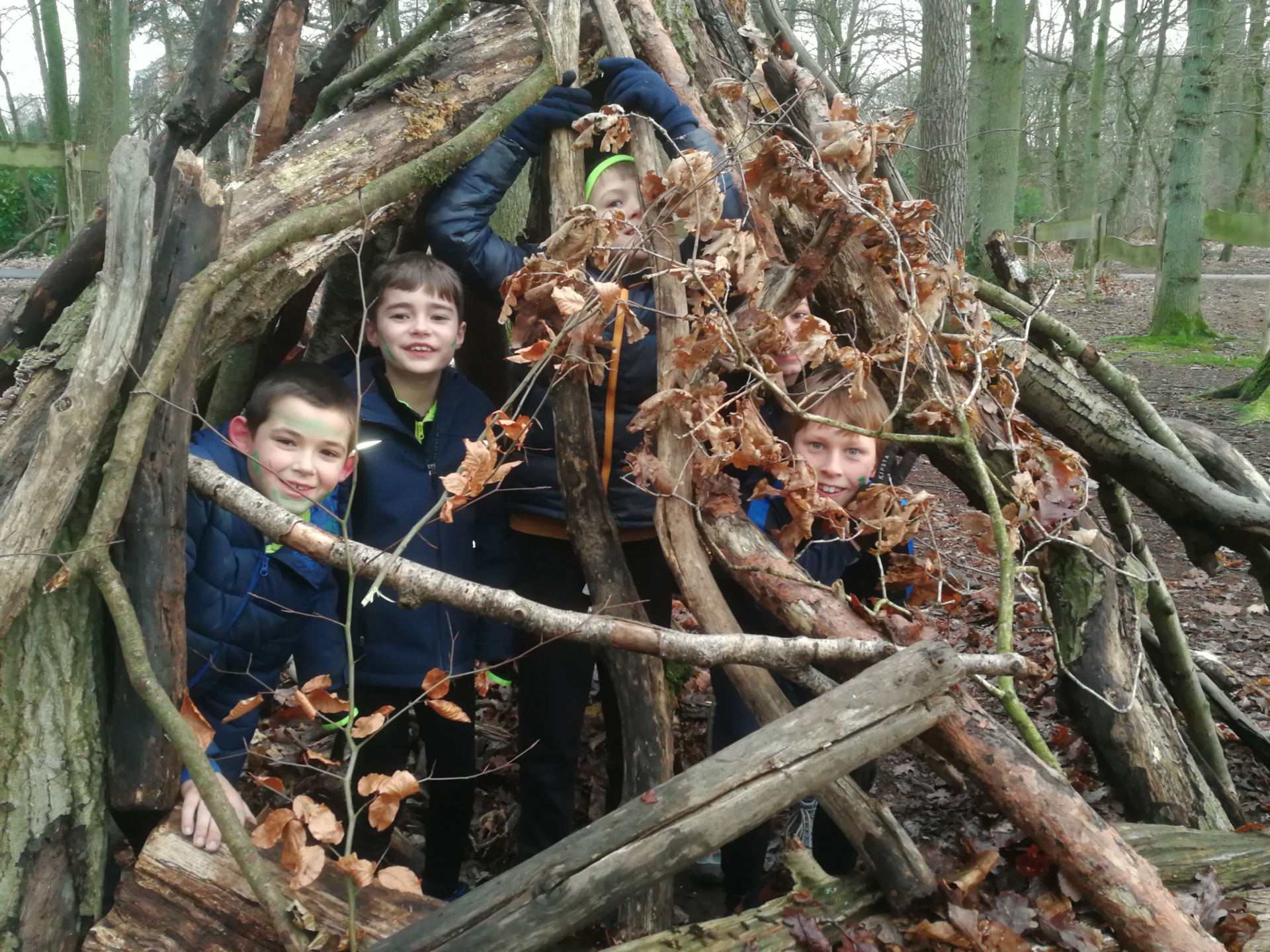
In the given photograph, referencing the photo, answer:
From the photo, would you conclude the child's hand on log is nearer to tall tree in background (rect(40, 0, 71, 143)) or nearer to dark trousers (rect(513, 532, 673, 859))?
dark trousers (rect(513, 532, 673, 859))

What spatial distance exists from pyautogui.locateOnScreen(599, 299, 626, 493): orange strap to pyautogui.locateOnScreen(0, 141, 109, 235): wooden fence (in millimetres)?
6199

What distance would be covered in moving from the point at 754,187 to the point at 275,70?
1.97 m

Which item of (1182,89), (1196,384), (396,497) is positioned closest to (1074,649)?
(396,497)

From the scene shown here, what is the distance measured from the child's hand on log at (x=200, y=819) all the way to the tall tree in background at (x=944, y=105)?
7.93m

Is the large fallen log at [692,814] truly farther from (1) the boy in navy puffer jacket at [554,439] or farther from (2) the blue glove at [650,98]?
(2) the blue glove at [650,98]

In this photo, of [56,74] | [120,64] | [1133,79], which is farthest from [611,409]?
[1133,79]

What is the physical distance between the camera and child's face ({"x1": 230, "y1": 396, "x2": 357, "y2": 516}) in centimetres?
274

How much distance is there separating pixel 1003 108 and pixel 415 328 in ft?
31.3

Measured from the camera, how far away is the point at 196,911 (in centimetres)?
222

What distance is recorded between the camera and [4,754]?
224 centimetres

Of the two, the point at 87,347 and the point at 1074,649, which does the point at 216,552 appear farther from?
the point at 1074,649

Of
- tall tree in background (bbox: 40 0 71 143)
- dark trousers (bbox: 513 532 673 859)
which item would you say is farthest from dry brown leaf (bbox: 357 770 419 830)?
tall tree in background (bbox: 40 0 71 143)

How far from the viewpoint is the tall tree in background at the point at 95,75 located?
37.3 feet

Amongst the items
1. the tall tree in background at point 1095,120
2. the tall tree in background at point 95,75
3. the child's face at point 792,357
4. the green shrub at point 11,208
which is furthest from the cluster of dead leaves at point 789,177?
the green shrub at point 11,208
